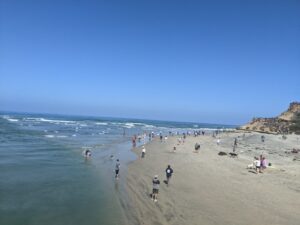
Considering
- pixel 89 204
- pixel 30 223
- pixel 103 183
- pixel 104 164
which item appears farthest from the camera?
pixel 104 164

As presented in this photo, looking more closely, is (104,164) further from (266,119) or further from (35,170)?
(266,119)

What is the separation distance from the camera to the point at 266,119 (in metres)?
102

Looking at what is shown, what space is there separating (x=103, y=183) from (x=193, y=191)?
6633 mm

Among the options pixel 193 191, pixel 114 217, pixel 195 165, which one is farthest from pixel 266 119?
pixel 114 217

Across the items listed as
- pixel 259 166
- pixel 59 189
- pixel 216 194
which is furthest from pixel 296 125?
pixel 59 189

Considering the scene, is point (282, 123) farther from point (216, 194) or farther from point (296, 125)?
point (216, 194)

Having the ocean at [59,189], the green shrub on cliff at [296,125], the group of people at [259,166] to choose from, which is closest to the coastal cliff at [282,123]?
the green shrub on cliff at [296,125]

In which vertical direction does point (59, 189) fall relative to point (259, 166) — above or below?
below

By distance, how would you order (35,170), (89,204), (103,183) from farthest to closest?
1. (35,170)
2. (103,183)
3. (89,204)

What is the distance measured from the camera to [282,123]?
92000 mm

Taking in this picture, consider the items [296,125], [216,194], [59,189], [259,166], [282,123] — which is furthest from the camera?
[282,123]

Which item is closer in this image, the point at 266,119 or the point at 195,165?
the point at 195,165

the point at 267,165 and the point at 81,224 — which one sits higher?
the point at 267,165

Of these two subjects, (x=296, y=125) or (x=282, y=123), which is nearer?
(x=296, y=125)
